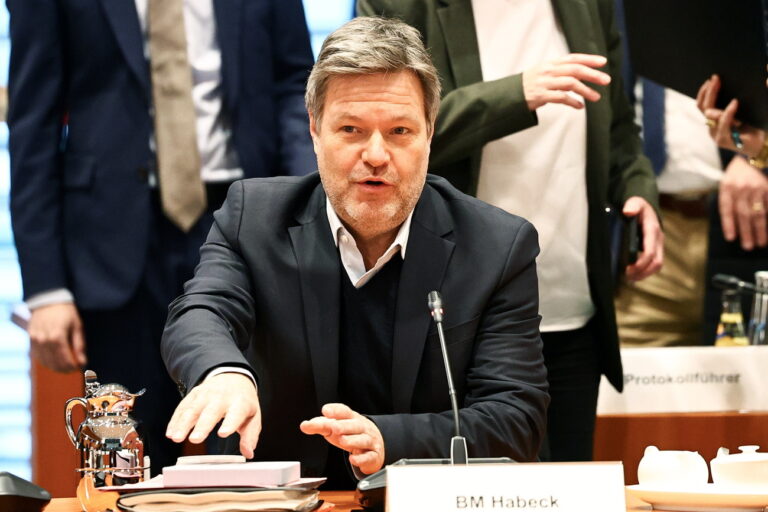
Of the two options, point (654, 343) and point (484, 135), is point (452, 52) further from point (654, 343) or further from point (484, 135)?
point (654, 343)

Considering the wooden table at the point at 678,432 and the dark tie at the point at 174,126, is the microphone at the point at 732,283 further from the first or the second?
the dark tie at the point at 174,126

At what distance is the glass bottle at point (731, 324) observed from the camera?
3260 mm

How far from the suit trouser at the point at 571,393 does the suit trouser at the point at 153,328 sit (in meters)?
0.94

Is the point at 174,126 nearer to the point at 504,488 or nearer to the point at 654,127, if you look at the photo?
the point at 654,127

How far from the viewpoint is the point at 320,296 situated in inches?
80.5

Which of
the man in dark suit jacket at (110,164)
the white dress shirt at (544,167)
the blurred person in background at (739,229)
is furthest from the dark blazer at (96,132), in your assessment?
the blurred person in background at (739,229)

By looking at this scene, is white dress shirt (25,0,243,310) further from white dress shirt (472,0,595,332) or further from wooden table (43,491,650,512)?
wooden table (43,491,650,512)

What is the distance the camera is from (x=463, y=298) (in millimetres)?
2049

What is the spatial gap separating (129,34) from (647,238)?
1452 millimetres

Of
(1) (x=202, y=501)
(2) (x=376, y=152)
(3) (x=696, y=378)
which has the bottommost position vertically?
(3) (x=696, y=378)

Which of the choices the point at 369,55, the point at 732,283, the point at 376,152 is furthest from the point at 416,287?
the point at 732,283

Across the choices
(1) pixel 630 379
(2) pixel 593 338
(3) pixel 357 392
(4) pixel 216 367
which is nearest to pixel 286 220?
(3) pixel 357 392

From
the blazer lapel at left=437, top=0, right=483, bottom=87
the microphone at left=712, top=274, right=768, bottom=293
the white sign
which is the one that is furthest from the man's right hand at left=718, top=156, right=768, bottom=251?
the blazer lapel at left=437, top=0, right=483, bottom=87

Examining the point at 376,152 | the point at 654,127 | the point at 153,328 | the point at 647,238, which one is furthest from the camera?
the point at 654,127
